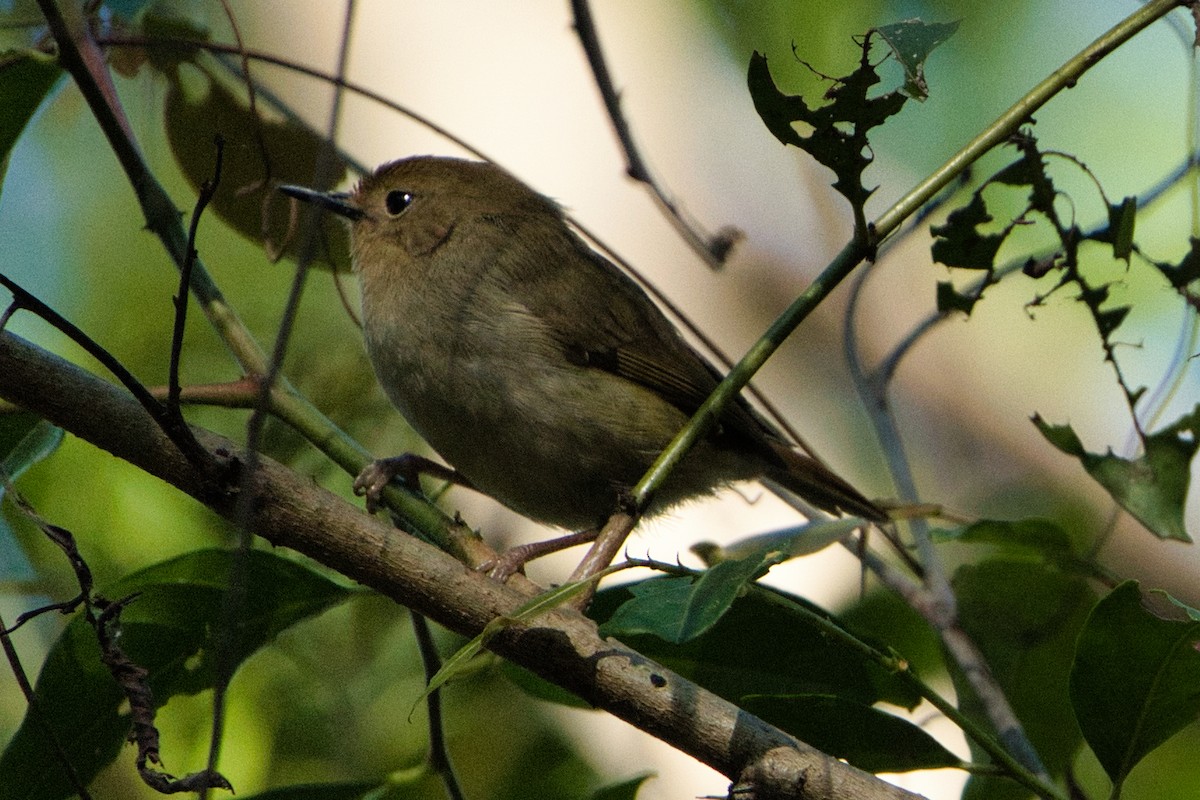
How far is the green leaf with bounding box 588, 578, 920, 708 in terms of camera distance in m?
2.23

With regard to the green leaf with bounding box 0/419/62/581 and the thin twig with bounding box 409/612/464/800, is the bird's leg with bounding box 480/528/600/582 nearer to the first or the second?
the thin twig with bounding box 409/612/464/800

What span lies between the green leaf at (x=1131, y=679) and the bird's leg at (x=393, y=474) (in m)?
1.27

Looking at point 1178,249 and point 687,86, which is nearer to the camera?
point 1178,249

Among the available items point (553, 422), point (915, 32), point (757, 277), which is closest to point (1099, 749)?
point (915, 32)

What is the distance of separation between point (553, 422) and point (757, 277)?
3.06m

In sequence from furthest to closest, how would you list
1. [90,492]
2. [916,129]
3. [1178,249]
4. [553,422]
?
[916,129] < [1178,249] < [553,422] < [90,492]

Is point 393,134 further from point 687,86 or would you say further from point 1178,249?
point 1178,249

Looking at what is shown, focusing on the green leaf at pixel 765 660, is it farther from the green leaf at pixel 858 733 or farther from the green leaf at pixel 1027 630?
the green leaf at pixel 1027 630

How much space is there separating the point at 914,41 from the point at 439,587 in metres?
1.06

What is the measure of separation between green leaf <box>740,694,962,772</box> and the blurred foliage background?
595 mm

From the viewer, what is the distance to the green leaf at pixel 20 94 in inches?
94.1

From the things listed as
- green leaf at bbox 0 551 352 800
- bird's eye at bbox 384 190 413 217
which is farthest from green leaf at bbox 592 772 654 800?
bird's eye at bbox 384 190 413 217

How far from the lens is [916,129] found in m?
5.04

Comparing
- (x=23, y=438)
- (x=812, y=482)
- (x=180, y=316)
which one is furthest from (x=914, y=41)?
(x=812, y=482)
